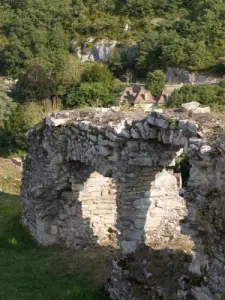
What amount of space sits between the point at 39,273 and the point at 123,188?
96.5 inches

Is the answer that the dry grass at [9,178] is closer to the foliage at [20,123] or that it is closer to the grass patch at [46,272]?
the foliage at [20,123]

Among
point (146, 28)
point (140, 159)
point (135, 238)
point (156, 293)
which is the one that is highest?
point (146, 28)

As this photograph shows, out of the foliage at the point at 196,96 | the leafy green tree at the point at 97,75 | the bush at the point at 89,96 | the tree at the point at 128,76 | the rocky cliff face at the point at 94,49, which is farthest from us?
the rocky cliff face at the point at 94,49

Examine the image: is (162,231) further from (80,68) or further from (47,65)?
(47,65)

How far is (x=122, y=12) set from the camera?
261ft

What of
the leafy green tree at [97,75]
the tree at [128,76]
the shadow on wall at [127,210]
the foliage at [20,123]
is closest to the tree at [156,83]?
the leafy green tree at [97,75]

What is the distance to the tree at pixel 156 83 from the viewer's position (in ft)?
164

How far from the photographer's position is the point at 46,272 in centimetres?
960

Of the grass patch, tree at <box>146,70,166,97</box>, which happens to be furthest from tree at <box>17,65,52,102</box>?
the grass patch

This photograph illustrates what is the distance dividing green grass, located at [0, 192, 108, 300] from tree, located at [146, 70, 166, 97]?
38514mm

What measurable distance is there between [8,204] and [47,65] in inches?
1814

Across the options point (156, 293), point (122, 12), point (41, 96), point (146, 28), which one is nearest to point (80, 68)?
point (41, 96)

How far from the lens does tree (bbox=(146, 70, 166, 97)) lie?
49844 millimetres

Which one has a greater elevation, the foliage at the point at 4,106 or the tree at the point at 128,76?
the tree at the point at 128,76
